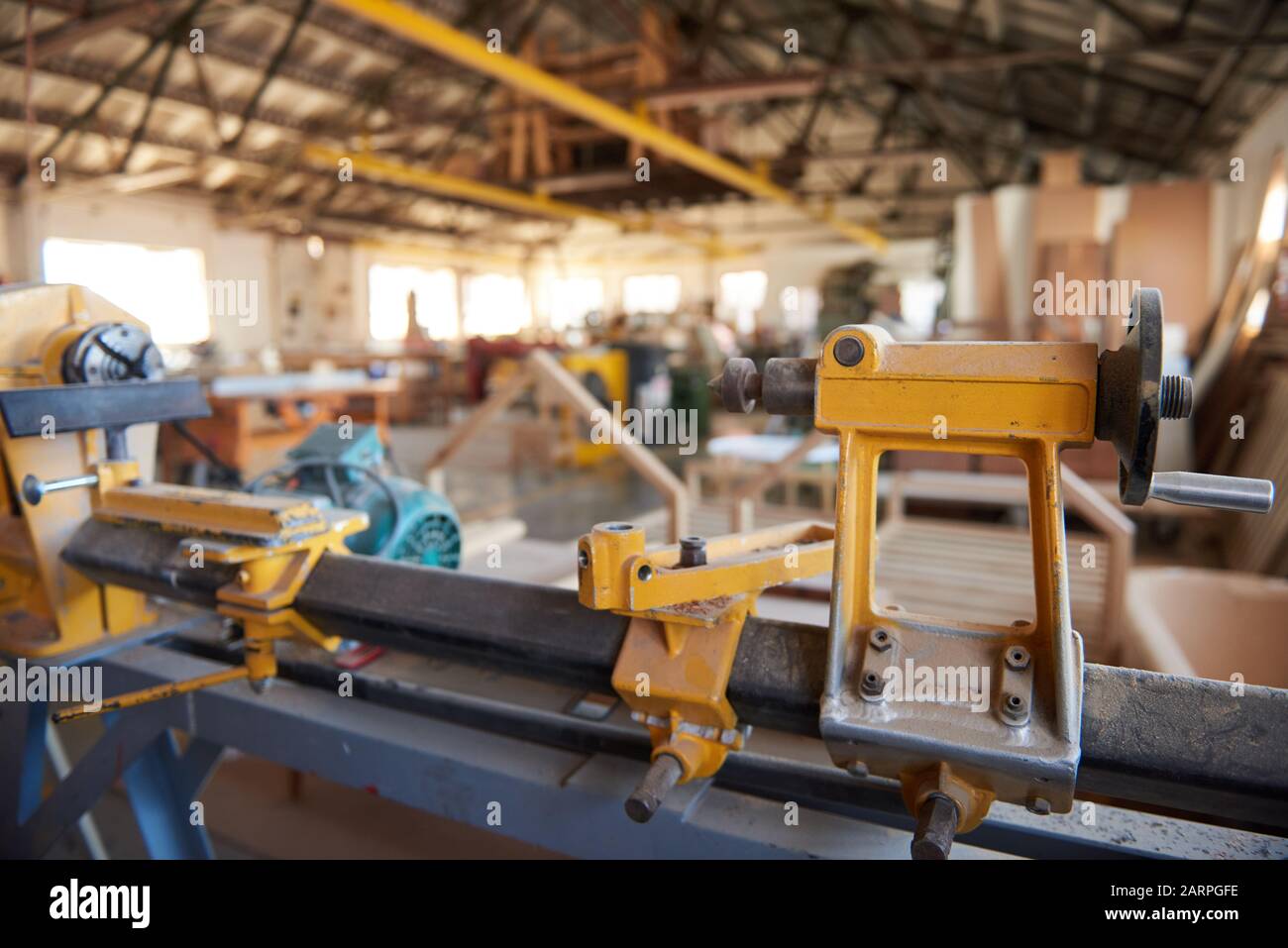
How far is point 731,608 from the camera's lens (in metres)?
0.99

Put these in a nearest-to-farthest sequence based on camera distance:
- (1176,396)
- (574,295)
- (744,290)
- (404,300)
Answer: (1176,396) → (404,300) → (744,290) → (574,295)

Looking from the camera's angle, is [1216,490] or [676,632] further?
[676,632]

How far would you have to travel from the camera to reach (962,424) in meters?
0.84

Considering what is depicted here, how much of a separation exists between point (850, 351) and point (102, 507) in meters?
1.37

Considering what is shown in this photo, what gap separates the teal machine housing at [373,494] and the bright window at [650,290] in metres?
17.7

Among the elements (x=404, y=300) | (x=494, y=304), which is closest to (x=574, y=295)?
(x=494, y=304)

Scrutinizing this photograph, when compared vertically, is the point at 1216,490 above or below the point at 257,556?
above

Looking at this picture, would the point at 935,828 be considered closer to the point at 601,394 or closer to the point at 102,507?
the point at 102,507

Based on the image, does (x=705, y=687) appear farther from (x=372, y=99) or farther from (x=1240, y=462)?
(x=372, y=99)

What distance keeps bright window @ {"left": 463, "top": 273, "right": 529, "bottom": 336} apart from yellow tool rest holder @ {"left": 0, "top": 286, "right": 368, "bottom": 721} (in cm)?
1771

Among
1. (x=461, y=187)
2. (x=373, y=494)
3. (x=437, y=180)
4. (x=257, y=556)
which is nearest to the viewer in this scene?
(x=257, y=556)

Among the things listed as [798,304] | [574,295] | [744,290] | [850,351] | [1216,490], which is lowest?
[1216,490]
